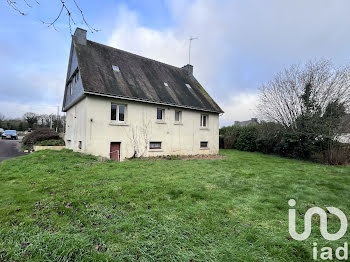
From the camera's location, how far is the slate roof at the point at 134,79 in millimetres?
11203

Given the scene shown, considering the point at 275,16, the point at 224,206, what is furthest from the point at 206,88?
the point at 224,206

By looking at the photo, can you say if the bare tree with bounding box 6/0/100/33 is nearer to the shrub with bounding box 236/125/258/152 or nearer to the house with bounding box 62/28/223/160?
the house with bounding box 62/28/223/160

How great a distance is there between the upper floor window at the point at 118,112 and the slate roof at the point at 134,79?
2.57 ft

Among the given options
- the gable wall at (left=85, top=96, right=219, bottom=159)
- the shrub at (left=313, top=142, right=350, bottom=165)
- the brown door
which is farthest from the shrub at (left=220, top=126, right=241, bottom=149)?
the brown door

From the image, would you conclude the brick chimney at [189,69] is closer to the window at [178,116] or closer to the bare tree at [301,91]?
the window at [178,116]

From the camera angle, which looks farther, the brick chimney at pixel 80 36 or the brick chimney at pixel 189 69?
the brick chimney at pixel 189 69

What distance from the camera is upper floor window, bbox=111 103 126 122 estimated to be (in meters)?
11.3

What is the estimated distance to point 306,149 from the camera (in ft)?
44.7

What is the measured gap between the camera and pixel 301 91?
45.4 ft

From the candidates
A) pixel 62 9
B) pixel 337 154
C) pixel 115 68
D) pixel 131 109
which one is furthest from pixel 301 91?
pixel 62 9

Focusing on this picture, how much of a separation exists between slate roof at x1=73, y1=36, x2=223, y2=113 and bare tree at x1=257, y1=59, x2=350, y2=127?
14.3ft

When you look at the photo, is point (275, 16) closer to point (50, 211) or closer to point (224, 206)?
point (224, 206)

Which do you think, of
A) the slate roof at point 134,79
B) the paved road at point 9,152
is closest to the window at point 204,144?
the slate roof at point 134,79

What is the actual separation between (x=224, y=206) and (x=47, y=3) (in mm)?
5126
